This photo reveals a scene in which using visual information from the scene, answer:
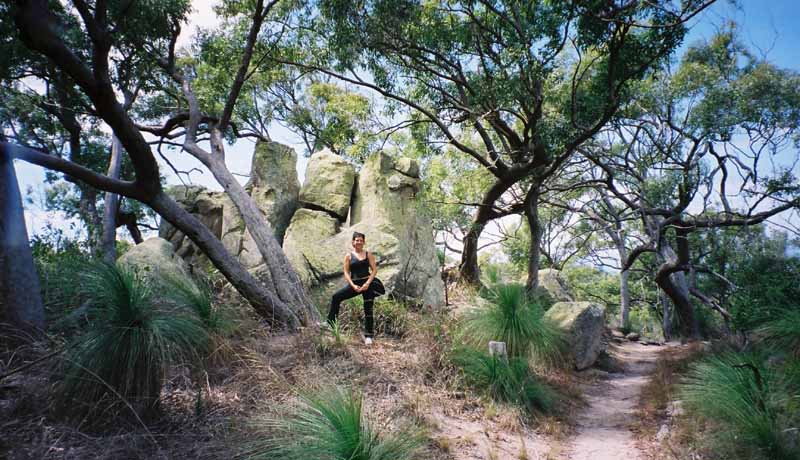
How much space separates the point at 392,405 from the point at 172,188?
10.2 meters

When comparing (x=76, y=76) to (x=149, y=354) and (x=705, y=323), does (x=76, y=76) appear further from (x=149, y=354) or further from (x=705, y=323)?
(x=705, y=323)

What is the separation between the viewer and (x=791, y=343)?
17.3 ft

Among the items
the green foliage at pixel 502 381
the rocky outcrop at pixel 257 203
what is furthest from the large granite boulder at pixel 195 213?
the green foliage at pixel 502 381

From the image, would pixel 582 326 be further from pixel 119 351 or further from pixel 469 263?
pixel 119 351

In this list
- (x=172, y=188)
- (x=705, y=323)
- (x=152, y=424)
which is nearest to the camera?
(x=152, y=424)

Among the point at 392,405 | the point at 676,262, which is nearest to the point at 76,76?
the point at 392,405

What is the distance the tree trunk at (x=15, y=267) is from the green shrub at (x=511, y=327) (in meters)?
4.91

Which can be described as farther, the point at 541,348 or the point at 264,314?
the point at 541,348

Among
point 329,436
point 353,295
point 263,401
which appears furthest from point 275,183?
point 329,436

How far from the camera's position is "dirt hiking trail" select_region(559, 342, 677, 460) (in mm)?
4688

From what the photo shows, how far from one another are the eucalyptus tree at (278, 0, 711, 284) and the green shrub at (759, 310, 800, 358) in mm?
3652

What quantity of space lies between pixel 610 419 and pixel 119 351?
18.1 ft

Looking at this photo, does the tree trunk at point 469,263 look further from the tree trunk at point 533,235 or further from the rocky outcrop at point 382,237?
the rocky outcrop at point 382,237

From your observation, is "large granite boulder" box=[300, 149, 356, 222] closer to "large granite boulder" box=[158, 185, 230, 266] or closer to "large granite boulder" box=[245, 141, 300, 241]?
"large granite boulder" box=[245, 141, 300, 241]
